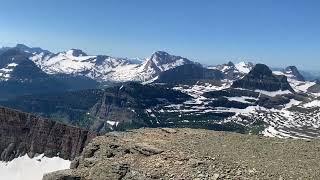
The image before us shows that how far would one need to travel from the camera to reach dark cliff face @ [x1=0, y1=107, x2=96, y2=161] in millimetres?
141500

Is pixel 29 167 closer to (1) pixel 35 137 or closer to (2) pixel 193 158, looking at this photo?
(1) pixel 35 137

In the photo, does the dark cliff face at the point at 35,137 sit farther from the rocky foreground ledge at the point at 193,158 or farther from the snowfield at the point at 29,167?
the rocky foreground ledge at the point at 193,158

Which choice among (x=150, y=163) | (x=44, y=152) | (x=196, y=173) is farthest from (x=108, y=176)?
(x=44, y=152)

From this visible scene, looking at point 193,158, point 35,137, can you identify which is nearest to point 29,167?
point 35,137

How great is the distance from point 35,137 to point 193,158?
337 feet

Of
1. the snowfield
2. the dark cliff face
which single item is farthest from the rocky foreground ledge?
the dark cliff face

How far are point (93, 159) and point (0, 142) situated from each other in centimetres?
10005

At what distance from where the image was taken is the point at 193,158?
58.9m

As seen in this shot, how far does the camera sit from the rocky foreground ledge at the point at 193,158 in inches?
2174

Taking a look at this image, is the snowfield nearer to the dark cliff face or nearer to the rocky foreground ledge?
the dark cliff face

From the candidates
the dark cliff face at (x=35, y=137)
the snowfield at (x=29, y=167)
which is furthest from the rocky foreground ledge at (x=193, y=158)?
the dark cliff face at (x=35, y=137)

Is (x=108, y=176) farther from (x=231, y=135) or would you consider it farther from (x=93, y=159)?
(x=231, y=135)

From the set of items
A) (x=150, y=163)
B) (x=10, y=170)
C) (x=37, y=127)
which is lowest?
(x=10, y=170)

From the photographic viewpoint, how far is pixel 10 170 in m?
149
